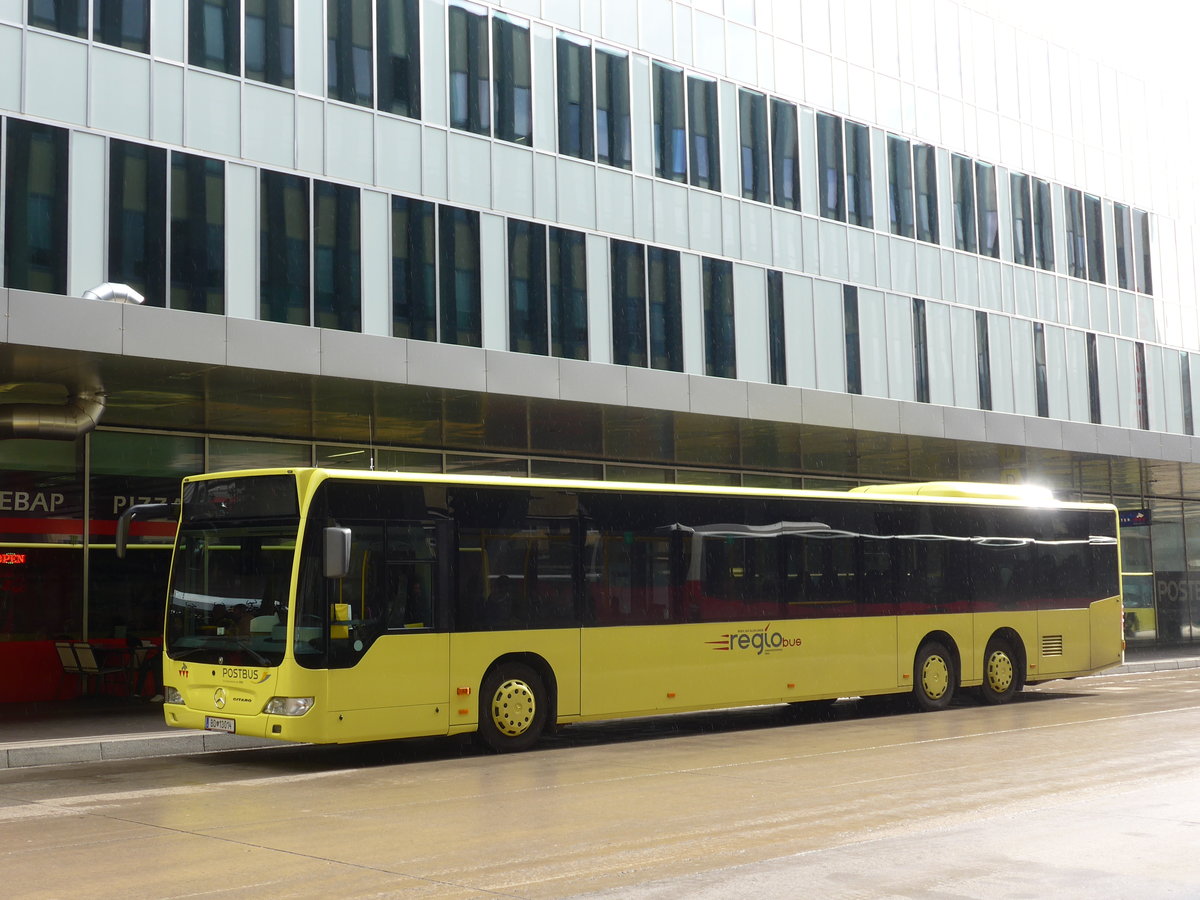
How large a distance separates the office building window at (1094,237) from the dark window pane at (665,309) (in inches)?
573

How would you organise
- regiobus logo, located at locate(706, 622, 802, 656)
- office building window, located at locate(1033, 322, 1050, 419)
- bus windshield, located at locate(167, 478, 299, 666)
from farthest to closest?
office building window, located at locate(1033, 322, 1050, 419) < regiobus logo, located at locate(706, 622, 802, 656) < bus windshield, located at locate(167, 478, 299, 666)

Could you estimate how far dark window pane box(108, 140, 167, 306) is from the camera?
725 inches

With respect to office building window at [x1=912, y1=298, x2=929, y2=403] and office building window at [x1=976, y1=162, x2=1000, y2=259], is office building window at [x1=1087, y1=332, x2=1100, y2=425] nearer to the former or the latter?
office building window at [x1=976, y1=162, x2=1000, y2=259]

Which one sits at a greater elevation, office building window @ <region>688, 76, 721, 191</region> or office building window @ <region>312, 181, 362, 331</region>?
office building window @ <region>688, 76, 721, 191</region>

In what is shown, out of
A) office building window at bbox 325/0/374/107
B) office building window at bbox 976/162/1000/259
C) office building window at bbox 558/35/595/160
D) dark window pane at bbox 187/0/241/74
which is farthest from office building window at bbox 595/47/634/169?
office building window at bbox 976/162/1000/259

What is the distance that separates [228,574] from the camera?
1390cm

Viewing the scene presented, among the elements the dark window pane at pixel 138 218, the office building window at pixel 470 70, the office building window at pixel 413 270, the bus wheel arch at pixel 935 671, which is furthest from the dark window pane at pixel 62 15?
the bus wheel arch at pixel 935 671

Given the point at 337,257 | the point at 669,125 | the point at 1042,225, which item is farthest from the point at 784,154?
the point at 337,257

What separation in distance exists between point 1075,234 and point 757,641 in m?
21.3

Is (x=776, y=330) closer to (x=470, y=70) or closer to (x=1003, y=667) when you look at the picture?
(x=470, y=70)

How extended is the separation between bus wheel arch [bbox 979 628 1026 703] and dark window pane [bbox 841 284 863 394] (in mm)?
8617

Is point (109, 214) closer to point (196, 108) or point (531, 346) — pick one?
point (196, 108)

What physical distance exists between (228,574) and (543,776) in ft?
12.6

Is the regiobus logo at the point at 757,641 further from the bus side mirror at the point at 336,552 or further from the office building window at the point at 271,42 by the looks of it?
the office building window at the point at 271,42
